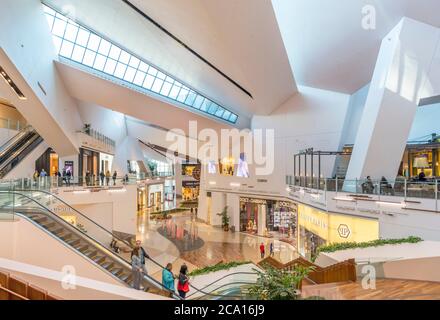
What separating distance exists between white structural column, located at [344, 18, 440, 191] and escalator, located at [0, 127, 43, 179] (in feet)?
47.3

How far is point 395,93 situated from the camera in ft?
31.9

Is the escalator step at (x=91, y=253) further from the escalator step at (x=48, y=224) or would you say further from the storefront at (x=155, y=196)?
the storefront at (x=155, y=196)

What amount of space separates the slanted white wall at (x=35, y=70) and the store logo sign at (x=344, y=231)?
1252 cm

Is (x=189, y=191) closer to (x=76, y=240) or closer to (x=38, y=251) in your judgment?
(x=76, y=240)

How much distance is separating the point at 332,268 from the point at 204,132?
54.0ft

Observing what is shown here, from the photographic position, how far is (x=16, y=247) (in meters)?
5.77

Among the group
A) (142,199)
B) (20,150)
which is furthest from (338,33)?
(142,199)

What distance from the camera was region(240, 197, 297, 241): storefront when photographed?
62.2ft

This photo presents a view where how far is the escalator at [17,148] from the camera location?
1309 centimetres

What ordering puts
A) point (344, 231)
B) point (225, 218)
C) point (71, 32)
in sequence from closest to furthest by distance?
1. point (344, 231)
2. point (71, 32)
3. point (225, 218)

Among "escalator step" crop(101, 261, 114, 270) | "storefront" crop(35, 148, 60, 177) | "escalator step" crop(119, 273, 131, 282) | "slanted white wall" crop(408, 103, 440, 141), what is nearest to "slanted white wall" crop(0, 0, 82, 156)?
"storefront" crop(35, 148, 60, 177)

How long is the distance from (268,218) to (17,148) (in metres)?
15.4

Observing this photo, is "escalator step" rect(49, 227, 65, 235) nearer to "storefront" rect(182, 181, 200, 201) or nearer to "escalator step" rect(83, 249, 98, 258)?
"escalator step" rect(83, 249, 98, 258)
